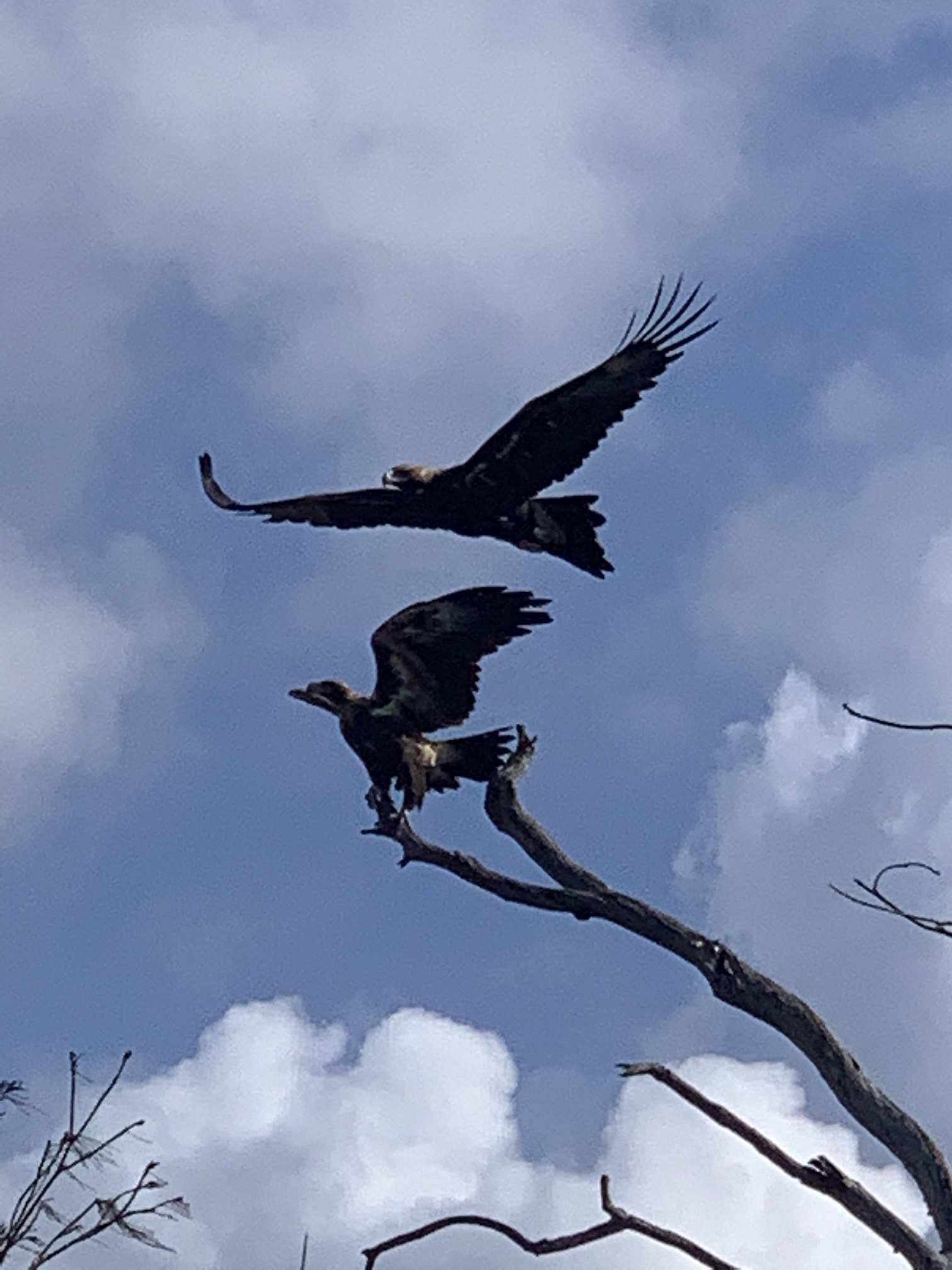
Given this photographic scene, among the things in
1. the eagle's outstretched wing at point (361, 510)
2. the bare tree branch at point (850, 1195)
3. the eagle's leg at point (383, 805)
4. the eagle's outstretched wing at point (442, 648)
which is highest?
the eagle's outstretched wing at point (361, 510)

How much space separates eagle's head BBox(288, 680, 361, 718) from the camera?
31.0ft

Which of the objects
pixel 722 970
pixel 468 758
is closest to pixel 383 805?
pixel 468 758

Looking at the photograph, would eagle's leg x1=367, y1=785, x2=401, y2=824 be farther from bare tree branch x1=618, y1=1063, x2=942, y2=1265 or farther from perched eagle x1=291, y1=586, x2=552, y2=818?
bare tree branch x1=618, y1=1063, x2=942, y2=1265

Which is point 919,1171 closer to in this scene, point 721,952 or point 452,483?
point 721,952

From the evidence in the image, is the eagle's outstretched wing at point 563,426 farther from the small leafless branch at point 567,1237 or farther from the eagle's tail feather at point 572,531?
the small leafless branch at point 567,1237

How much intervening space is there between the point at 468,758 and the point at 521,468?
1.52 m

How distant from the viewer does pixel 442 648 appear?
922cm

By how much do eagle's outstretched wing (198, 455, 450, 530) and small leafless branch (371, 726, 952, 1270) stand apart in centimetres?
126

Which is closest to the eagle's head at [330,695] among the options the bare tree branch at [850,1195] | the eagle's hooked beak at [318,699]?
the eagle's hooked beak at [318,699]

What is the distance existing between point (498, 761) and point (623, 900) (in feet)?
3.14

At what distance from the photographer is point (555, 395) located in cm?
965

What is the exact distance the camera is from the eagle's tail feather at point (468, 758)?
30.8ft

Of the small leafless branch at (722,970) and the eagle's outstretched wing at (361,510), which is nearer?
the small leafless branch at (722,970)

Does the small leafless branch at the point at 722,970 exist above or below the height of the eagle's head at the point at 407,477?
below
